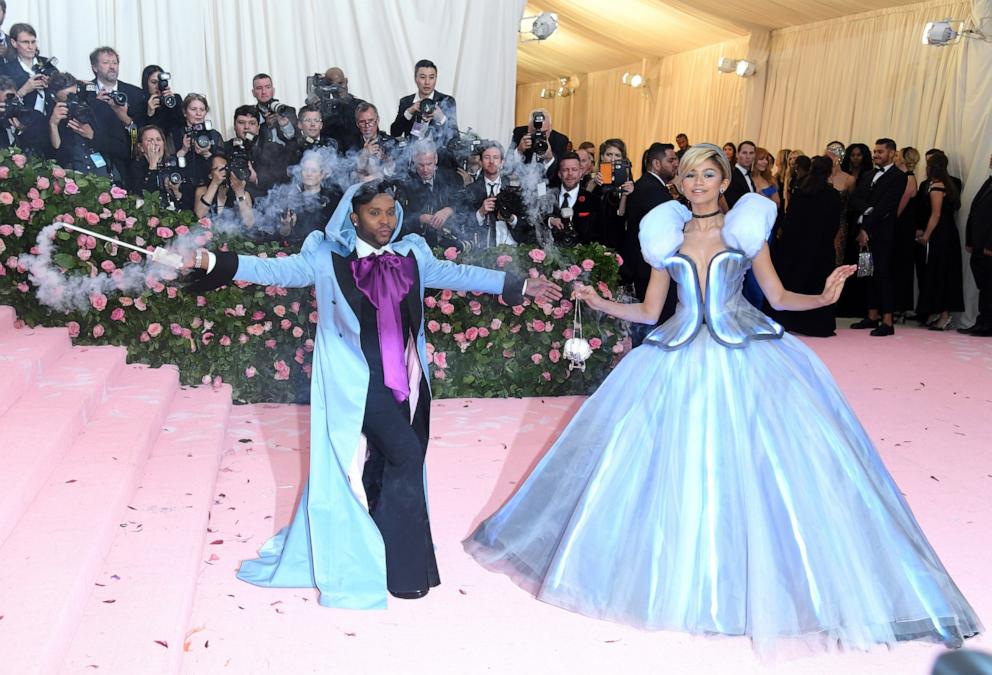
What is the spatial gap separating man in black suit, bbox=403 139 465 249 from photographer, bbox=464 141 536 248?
0.12m

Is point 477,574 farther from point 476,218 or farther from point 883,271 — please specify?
point 883,271

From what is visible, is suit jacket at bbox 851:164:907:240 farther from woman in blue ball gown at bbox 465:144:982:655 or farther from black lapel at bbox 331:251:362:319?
black lapel at bbox 331:251:362:319

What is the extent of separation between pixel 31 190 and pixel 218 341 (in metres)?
1.41

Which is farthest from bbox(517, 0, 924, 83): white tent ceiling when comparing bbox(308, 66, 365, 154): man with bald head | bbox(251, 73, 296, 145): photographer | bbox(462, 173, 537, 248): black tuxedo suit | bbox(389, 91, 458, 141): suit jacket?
bbox(251, 73, 296, 145): photographer

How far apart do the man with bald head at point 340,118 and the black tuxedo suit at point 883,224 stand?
550 centimetres

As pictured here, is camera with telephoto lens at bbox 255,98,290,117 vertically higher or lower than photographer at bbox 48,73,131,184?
higher

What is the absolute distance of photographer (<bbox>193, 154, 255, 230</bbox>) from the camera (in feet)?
20.6

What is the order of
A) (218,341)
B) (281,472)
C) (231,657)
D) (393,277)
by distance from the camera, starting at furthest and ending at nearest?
(218,341) → (281,472) → (393,277) → (231,657)

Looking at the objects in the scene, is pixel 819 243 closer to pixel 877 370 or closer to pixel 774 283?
pixel 877 370

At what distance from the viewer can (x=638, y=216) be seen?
729cm

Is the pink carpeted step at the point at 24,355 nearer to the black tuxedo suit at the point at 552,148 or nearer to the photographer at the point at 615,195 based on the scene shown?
the black tuxedo suit at the point at 552,148

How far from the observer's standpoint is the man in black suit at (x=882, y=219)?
949 cm

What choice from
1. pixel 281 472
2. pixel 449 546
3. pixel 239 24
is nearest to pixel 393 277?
pixel 449 546

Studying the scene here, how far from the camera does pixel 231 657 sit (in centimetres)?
303
